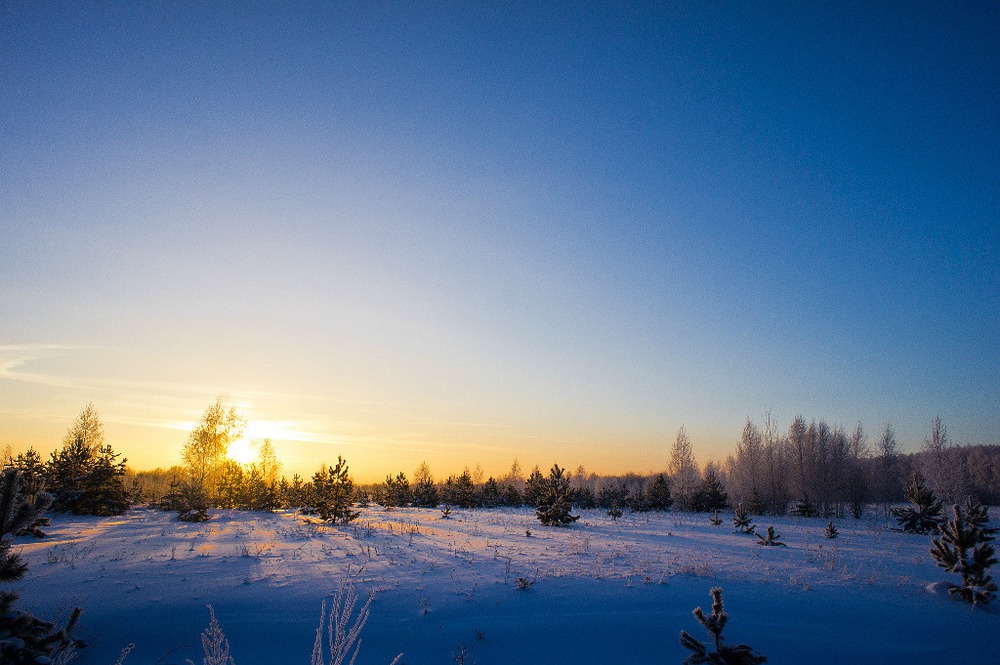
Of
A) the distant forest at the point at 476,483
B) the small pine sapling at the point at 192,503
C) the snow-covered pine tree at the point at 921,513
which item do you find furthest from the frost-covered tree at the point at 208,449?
the snow-covered pine tree at the point at 921,513

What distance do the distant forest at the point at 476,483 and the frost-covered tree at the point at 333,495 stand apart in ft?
0.16

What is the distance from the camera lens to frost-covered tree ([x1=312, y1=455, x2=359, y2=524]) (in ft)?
71.5

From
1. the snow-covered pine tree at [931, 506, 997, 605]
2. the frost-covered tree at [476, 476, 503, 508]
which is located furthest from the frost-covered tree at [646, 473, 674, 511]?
the snow-covered pine tree at [931, 506, 997, 605]

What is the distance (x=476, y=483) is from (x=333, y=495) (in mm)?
34061

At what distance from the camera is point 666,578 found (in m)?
11.1

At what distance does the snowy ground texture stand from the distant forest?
3.03 metres

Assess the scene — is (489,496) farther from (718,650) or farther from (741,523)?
(718,650)

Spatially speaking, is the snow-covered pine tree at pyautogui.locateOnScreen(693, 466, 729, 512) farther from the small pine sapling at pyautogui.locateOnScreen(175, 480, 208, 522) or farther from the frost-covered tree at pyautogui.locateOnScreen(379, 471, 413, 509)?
the small pine sapling at pyautogui.locateOnScreen(175, 480, 208, 522)

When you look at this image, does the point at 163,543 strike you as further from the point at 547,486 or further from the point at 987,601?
the point at 987,601

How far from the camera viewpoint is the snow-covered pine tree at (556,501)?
76.6ft

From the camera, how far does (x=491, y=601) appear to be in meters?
9.34

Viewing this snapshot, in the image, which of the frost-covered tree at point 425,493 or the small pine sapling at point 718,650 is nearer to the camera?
the small pine sapling at point 718,650

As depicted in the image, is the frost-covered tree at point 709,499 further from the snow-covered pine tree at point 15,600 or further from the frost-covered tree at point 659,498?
the snow-covered pine tree at point 15,600

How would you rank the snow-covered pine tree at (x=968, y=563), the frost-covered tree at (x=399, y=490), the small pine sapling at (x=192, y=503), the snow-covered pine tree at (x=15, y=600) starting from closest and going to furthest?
the snow-covered pine tree at (x=15, y=600) < the snow-covered pine tree at (x=968, y=563) < the small pine sapling at (x=192, y=503) < the frost-covered tree at (x=399, y=490)
